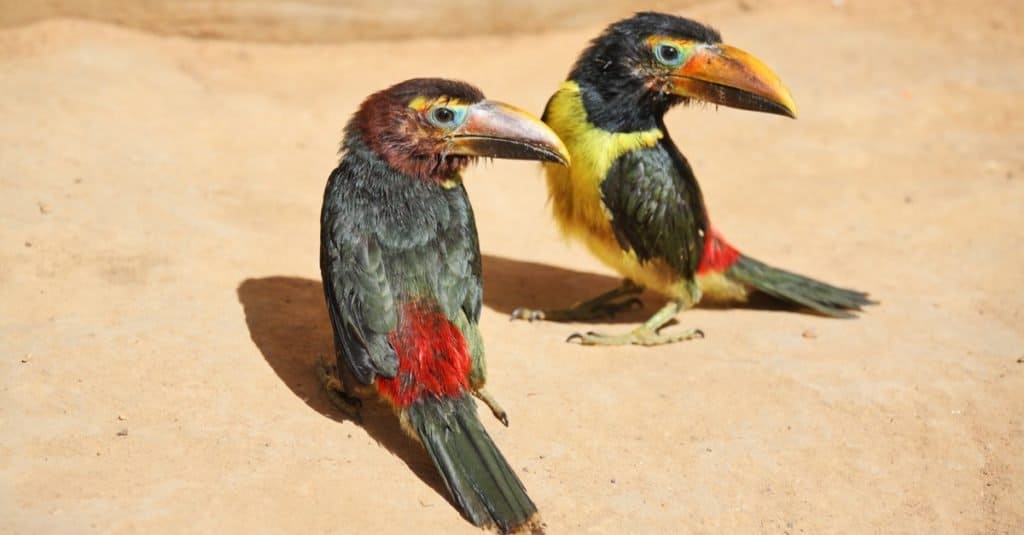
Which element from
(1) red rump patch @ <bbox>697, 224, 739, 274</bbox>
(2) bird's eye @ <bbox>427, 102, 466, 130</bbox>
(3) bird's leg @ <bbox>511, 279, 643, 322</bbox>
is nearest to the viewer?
(2) bird's eye @ <bbox>427, 102, 466, 130</bbox>

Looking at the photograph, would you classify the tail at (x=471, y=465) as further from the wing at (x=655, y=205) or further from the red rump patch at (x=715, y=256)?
the red rump patch at (x=715, y=256)

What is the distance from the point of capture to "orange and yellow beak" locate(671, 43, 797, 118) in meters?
4.89

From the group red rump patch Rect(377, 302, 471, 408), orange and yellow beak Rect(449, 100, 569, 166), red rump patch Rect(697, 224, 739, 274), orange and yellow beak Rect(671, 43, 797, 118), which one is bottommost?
red rump patch Rect(377, 302, 471, 408)

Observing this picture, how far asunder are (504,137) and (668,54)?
1.22 metres

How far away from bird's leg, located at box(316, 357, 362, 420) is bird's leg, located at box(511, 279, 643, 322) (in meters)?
1.38

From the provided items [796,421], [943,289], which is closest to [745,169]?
[943,289]

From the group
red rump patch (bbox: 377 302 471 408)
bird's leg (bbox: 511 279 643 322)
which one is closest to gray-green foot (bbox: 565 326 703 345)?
bird's leg (bbox: 511 279 643 322)

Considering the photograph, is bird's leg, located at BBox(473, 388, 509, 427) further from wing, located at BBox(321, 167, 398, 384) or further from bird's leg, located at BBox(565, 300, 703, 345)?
bird's leg, located at BBox(565, 300, 703, 345)

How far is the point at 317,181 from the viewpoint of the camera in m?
6.42

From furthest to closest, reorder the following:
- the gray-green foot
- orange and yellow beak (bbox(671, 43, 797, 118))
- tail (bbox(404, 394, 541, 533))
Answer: the gray-green foot < orange and yellow beak (bbox(671, 43, 797, 118)) < tail (bbox(404, 394, 541, 533))

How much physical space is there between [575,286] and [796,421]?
1.96 metres

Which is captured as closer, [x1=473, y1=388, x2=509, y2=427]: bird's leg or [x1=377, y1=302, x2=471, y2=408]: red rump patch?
[x1=377, y1=302, x2=471, y2=408]: red rump patch

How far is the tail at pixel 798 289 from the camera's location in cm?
542

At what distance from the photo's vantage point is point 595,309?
5543mm
